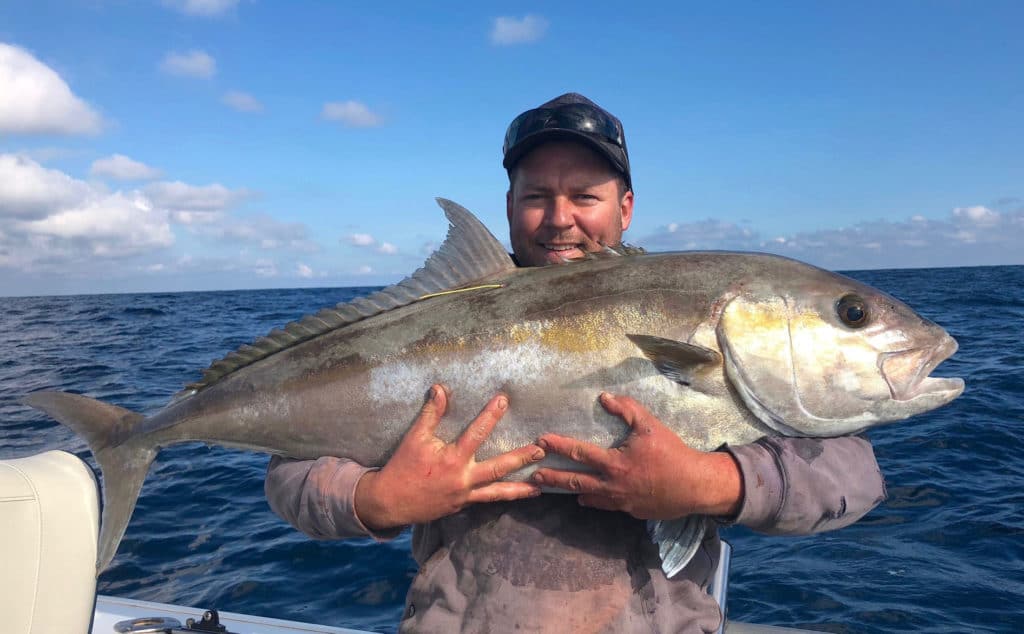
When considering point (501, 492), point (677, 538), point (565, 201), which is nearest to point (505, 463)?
point (501, 492)

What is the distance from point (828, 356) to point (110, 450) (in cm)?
301

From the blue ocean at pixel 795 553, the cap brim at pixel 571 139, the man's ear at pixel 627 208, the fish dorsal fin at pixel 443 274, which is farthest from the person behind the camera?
the blue ocean at pixel 795 553

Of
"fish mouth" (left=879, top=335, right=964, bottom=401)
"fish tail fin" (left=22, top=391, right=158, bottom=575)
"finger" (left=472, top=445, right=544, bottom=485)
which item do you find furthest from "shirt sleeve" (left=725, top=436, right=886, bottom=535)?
"fish tail fin" (left=22, top=391, right=158, bottom=575)

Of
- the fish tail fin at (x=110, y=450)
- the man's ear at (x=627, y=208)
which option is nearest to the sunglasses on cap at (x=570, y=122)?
the man's ear at (x=627, y=208)

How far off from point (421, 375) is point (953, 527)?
22.0ft

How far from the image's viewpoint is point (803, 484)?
2123 mm

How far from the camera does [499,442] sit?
2338 mm

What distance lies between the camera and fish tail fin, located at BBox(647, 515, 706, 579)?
2240mm

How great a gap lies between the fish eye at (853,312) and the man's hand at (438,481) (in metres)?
1.20

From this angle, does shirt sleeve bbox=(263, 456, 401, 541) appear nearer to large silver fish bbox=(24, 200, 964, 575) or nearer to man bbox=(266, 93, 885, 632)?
man bbox=(266, 93, 885, 632)

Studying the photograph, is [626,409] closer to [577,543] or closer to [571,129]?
[577,543]

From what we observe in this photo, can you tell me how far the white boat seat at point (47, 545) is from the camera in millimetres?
2555

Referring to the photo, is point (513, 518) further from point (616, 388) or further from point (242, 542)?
point (242, 542)

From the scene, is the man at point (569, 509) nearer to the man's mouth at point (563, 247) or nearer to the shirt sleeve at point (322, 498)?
the shirt sleeve at point (322, 498)
